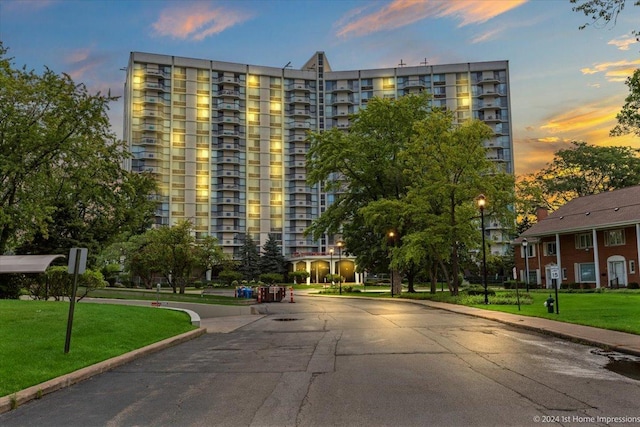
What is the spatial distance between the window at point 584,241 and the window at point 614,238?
1852 mm

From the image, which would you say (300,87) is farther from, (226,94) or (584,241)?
(584,241)

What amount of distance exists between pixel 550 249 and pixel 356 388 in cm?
4959

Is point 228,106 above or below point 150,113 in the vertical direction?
above

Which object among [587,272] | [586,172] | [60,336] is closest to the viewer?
[60,336]

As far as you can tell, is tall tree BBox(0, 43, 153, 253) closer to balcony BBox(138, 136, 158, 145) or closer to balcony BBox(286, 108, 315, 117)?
balcony BBox(138, 136, 158, 145)

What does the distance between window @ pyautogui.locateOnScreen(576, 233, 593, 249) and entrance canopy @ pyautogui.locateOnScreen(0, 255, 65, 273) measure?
4357cm

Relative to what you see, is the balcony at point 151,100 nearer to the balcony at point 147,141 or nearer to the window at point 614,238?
the balcony at point 147,141

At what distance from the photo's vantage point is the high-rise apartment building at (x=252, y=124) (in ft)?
319

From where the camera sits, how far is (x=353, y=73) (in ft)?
357

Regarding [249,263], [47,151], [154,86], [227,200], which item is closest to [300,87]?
[227,200]

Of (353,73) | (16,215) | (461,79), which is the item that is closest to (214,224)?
(353,73)

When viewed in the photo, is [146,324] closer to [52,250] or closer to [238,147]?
[52,250]

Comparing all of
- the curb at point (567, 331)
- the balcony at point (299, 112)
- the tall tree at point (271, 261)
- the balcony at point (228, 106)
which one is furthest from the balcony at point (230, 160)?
the curb at point (567, 331)

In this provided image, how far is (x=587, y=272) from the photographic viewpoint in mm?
46812
